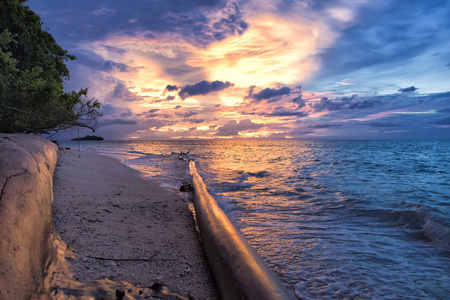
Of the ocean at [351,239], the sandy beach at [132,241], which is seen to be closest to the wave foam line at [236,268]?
the sandy beach at [132,241]

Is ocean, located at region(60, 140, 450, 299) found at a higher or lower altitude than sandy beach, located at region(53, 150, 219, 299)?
lower

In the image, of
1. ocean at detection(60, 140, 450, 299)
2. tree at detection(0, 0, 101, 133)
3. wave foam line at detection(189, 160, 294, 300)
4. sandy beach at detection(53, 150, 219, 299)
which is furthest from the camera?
tree at detection(0, 0, 101, 133)

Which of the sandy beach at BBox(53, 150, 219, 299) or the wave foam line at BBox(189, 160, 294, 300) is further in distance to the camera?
the sandy beach at BBox(53, 150, 219, 299)

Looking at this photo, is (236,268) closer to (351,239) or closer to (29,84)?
(351,239)

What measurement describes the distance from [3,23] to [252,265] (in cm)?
1446

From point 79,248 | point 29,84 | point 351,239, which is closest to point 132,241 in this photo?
point 79,248

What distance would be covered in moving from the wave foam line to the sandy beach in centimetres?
17

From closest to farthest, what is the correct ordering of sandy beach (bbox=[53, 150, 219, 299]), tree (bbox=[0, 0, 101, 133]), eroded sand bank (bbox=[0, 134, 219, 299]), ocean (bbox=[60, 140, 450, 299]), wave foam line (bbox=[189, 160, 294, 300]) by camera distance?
eroded sand bank (bbox=[0, 134, 219, 299]) → wave foam line (bbox=[189, 160, 294, 300]) → sandy beach (bbox=[53, 150, 219, 299]) → ocean (bbox=[60, 140, 450, 299]) → tree (bbox=[0, 0, 101, 133])

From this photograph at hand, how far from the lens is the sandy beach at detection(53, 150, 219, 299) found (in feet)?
8.30

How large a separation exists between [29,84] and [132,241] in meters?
8.60

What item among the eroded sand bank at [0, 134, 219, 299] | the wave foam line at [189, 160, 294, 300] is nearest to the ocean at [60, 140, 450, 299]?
the wave foam line at [189, 160, 294, 300]

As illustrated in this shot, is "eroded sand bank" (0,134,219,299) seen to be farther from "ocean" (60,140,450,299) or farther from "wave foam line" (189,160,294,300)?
"ocean" (60,140,450,299)

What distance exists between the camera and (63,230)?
327 centimetres

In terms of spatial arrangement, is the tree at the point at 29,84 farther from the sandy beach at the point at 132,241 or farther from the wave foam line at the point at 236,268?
the wave foam line at the point at 236,268
